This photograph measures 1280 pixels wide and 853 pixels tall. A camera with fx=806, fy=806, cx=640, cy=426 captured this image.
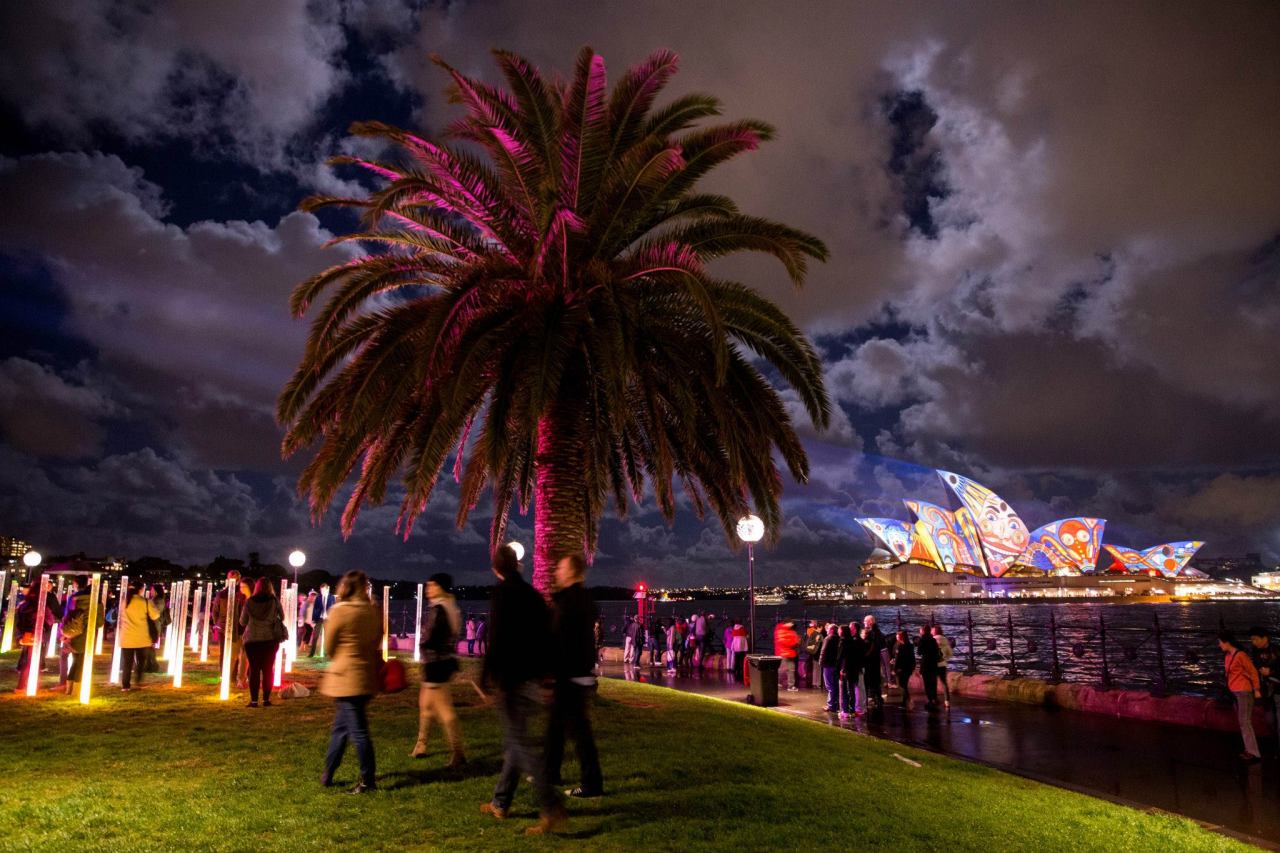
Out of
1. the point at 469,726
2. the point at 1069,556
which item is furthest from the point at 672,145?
the point at 1069,556

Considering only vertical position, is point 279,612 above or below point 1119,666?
above

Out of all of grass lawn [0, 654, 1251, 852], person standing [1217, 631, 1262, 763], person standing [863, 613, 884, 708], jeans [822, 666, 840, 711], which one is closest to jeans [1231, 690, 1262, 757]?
person standing [1217, 631, 1262, 763]

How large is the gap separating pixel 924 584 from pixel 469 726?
137 metres

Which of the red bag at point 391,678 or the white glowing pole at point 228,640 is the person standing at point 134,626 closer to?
the white glowing pole at point 228,640

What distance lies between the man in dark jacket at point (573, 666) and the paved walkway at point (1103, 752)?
593 cm

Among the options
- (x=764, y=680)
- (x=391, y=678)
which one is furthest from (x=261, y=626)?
(x=764, y=680)

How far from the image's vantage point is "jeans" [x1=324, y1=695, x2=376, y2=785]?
5969 millimetres

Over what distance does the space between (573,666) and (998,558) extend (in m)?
107

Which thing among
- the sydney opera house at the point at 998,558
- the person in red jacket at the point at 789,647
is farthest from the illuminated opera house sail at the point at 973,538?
the person in red jacket at the point at 789,647

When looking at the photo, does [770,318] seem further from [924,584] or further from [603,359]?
[924,584]

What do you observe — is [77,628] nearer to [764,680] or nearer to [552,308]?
[552,308]

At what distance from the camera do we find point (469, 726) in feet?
28.1

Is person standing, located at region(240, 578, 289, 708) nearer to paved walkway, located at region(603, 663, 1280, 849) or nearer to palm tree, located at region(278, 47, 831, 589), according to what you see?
palm tree, located at region(278, 47, 831, 589)

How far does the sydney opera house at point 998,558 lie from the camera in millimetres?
97125
